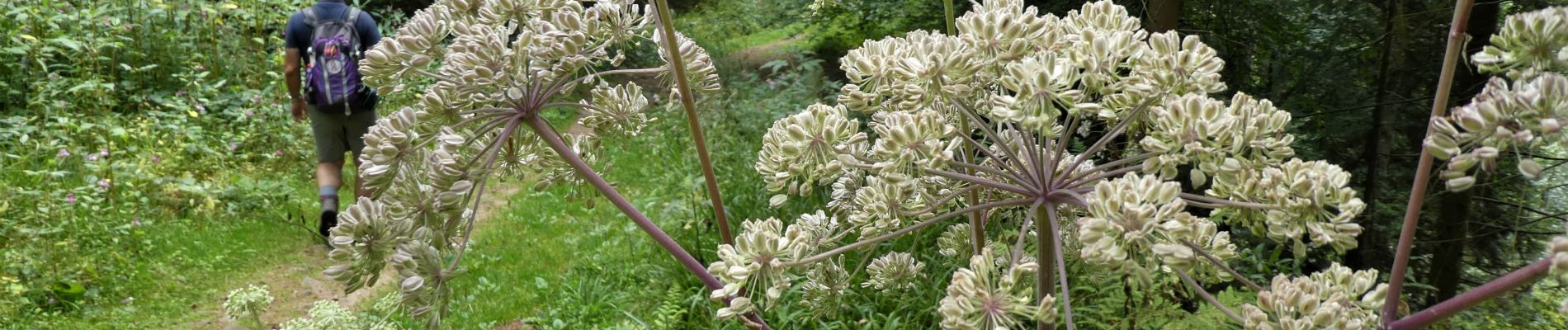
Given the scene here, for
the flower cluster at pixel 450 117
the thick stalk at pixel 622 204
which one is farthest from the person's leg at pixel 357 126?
the thick stalk at pixel 622 204

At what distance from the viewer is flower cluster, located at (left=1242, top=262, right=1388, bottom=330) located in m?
1.07

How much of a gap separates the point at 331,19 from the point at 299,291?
1.77m

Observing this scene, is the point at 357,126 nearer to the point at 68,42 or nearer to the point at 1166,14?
the point at 68,42

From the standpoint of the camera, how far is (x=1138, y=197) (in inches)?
41.1

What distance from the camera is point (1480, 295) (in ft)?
3.60

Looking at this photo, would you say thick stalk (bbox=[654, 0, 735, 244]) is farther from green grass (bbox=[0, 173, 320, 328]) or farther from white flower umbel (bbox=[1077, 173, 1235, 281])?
green grass (bbox=[0, 173, 320, 328])

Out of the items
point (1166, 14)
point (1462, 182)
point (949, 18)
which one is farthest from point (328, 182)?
point (1462, 182)

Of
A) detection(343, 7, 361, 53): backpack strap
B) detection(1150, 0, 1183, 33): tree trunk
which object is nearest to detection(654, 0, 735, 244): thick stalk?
detection(1150, 0, 1183, 33): tree trunk

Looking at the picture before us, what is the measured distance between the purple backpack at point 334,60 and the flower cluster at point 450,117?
16.3 feet

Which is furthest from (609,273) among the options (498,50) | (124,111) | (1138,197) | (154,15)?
(154,15)

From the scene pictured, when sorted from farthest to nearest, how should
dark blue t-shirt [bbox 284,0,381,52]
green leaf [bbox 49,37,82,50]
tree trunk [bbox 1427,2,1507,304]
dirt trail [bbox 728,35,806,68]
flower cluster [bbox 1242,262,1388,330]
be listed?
dirt trail [bbox 728,35,806,68] → green leaf [bbox 49,37,82,50] → dark blue t-shirt [bbox 284,0,381,52] → tree trunk [bbox 1427,2,1507,304] → flower cluster [bbox 1242,262,1388,330]

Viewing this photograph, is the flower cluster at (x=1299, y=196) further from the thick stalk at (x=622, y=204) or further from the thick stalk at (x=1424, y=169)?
the thick stalk at (x=622, y=204)

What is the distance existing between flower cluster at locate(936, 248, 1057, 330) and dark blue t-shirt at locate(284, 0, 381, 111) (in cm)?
576

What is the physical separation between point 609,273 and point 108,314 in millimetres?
2851
